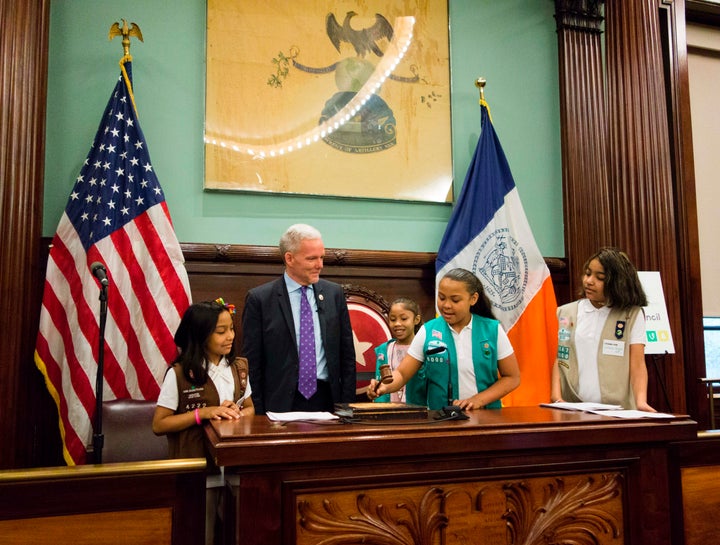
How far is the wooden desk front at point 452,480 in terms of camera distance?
1.79 metres

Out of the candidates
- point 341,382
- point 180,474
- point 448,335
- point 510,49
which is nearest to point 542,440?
point 448,335

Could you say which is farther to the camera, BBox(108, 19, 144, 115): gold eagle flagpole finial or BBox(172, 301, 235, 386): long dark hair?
BBox(108, 19, 144, 115): gold eagle flagpole finial

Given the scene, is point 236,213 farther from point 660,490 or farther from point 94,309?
point 660,490

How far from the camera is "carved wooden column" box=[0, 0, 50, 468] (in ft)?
11.4

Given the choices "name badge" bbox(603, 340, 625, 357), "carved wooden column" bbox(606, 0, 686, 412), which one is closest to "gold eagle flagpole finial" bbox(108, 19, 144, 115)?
"name badge" bbox(603, 340, 625, 357)

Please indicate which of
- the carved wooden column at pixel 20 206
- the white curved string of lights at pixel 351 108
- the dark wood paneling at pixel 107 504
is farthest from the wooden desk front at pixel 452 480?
the white curved string of lights at pixel 351 108

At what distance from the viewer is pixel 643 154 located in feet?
15.9

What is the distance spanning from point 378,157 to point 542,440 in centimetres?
294

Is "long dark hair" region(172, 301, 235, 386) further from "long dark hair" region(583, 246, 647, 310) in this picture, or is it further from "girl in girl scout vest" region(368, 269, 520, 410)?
"long dark hair" region(583, 246, 647, 310)

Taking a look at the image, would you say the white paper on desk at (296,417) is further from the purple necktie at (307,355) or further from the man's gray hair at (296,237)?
the man's gray hair at (296,237)

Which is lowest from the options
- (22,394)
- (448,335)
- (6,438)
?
(6,438)

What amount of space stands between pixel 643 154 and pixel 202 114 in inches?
124

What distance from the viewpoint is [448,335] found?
112 inches

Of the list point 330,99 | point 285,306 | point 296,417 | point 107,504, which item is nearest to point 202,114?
point 330,99
